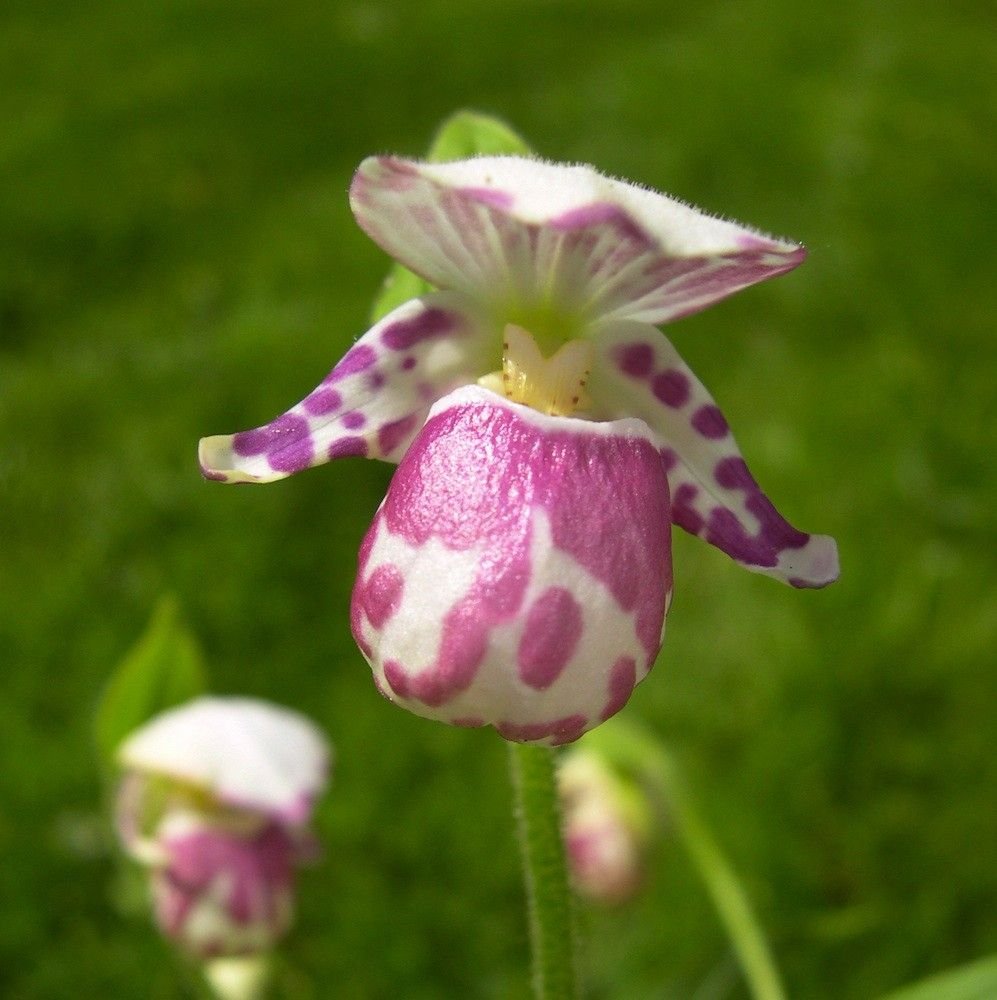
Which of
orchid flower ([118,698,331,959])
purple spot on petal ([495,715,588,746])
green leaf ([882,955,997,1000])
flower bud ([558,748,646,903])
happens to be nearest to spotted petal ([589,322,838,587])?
purple spot on petal ([495,715,588,746])

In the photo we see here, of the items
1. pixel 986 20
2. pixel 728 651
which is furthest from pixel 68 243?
pixel 986 20

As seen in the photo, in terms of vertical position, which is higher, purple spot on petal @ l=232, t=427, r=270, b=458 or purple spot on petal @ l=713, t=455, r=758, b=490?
purple spot on petal @ l=232, t=427, r=270, b=458

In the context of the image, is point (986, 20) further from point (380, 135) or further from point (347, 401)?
point (347, 401)

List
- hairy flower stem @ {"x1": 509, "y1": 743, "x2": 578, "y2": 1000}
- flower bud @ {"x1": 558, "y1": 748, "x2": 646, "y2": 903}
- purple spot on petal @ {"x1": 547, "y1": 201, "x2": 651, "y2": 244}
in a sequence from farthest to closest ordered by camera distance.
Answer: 1. flower bud @ {"x1": 558, "y1": 748, "x2": 646, "y2": 903}
2. hairy flower stem @ {"x1": 509, "y1": 743, "x2": 578, "y2": 1000}
3. purple spot on petal @ {"x1": 547, "y1": 201, "x2": 651, "y2": 244}

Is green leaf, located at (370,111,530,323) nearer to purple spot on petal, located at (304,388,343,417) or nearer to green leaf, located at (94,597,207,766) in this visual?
purple spot on petal, located at (304,388,343,417)

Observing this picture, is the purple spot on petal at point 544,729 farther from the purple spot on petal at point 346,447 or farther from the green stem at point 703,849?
the green stem at point 703,849

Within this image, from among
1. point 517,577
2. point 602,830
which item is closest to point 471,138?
point 517,577

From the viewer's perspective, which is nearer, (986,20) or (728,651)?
(728,651)

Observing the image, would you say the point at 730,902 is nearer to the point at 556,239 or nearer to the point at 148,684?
the point at 148,684
